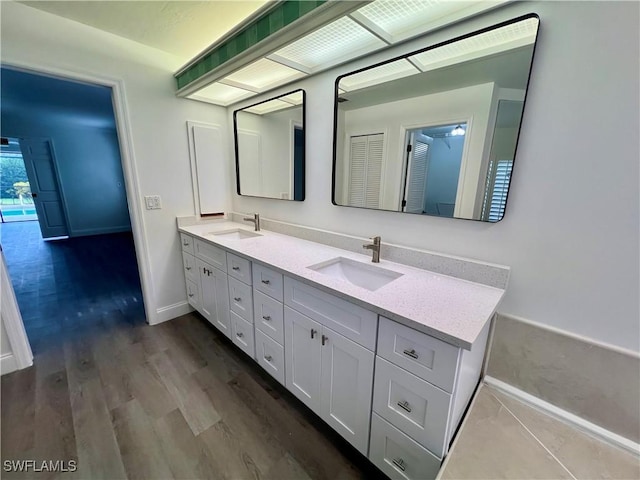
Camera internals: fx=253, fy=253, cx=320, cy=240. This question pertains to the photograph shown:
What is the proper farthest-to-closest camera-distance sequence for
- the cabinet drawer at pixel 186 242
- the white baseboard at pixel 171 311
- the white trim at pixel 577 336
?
the white baseboard at pixel 171 311
the cabinet drawer at pixel 186 242
the white trim at pixel 577 336

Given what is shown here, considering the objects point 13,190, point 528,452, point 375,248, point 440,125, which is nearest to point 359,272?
point 375,248

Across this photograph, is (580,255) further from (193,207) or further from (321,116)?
(193,207)

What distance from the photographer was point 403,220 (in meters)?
1.42

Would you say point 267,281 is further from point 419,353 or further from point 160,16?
point 160,16

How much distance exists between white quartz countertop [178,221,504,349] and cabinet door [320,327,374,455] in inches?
8.9

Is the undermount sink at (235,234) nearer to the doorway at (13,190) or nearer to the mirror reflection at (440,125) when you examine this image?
the mirror reflection at (440,125)

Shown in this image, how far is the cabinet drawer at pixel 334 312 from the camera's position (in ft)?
3.34

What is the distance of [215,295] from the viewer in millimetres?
2010

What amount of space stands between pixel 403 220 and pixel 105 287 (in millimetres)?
3563

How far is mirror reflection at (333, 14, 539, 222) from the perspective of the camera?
1.03 meters

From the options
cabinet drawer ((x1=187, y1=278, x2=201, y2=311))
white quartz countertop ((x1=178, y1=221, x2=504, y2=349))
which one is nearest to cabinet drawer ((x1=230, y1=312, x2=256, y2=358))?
white quartz countertop ((x1=178, y1=221, x2=504, y2=349))

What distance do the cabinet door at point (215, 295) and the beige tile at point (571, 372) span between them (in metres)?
1.69

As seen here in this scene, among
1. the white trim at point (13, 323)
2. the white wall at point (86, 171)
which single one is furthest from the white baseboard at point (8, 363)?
the white wall at point (86, 171)

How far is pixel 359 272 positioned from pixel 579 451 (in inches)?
42.8
